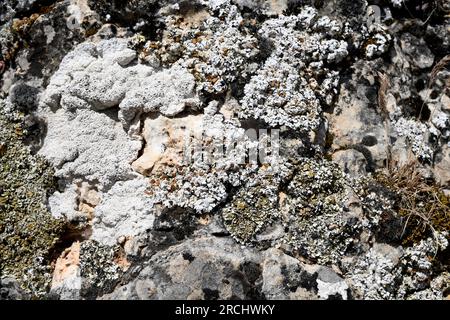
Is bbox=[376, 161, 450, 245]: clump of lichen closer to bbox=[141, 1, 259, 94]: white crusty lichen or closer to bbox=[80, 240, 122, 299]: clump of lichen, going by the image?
bbox=[141, 1, 259, 94]: white crusty lichen

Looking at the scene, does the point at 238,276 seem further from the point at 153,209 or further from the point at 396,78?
the point at 396,78

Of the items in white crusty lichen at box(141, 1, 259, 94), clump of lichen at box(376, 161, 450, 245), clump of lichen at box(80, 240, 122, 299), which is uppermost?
white crusty lichen at box(141, 1, 259, 94)

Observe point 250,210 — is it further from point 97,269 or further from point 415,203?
point 415,203

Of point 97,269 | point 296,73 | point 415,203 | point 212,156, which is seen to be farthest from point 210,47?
point 415,203

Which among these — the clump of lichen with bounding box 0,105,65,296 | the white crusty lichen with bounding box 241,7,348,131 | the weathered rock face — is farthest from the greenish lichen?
the clump of lichen with bounding box 0,105,65,296

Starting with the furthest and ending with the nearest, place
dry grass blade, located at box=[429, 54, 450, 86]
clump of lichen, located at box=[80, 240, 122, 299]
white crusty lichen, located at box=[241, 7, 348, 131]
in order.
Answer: dry grass blade, located at box=[429, 54, 450, 86], white crusty lichen, located at box=[241, 7, 348, 131], clump of lichen, located at box=[80, 240, 122, 299]

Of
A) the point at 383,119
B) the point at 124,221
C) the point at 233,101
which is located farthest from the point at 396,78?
the point at 124,221

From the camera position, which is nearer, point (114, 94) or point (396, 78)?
point (114, 94)
